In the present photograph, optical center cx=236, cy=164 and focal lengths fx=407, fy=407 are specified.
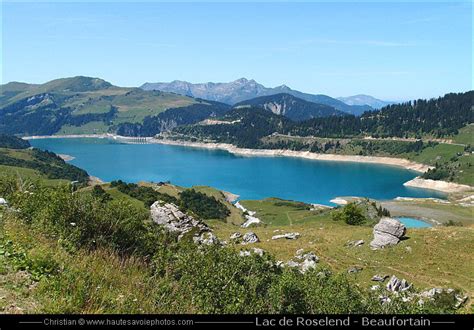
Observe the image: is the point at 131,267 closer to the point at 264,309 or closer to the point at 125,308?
the point at 125,308

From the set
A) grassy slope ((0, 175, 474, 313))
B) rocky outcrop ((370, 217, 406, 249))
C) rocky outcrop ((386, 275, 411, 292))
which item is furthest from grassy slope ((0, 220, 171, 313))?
rocky outcrop ((370, 217, 406, 249))

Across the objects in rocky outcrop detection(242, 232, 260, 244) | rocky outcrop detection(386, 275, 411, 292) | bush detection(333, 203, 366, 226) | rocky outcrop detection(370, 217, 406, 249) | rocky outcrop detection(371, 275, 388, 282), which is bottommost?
bush detection(333, 203, 366, 226)

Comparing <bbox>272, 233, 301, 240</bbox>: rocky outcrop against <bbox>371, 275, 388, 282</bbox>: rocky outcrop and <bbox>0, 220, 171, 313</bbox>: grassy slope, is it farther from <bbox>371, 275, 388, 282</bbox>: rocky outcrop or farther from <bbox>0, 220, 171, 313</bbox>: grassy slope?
<bbox>0, 220, 171, 313</bbox>: grassy slope

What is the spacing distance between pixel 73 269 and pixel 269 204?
12105 cm

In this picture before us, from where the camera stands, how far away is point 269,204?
12962 centimetres

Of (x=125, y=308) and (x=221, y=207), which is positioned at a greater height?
(x=125, y=308)

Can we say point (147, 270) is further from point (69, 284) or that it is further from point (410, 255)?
point (410, 255)

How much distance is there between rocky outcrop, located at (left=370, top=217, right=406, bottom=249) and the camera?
36.6m

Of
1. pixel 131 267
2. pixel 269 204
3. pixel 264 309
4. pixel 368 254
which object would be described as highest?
pixel 131 267

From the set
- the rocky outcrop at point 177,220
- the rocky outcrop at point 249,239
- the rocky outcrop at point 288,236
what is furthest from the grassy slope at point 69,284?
the rocky outcrop at point 288,236

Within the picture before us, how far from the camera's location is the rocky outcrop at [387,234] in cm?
3656

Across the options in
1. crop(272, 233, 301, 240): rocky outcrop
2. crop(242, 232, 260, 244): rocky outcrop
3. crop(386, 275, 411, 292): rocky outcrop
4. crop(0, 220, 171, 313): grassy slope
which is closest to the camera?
crop(0, 220, 171, 313): grassy slope

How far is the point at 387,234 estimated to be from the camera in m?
36.9
